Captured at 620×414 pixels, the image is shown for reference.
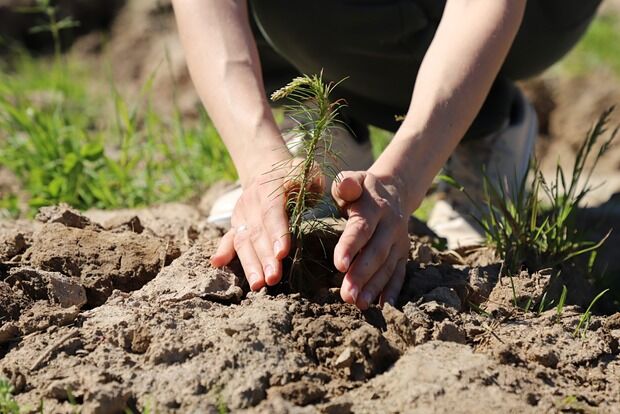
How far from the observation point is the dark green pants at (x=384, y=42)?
283 centimetres

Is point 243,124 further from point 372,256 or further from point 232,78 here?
point 372,256

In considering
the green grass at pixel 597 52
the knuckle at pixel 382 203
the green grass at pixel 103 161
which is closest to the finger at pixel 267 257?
the knuckle at pixel 382 203

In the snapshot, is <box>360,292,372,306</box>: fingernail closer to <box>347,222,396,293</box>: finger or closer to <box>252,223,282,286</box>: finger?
<box>347,222,396,293</box>: finger

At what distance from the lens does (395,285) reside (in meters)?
2.00

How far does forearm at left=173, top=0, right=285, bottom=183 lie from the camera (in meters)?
2.12

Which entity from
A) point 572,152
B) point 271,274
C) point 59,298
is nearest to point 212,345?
point 271,274

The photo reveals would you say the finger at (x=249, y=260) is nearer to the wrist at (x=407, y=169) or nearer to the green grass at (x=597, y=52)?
the wrist at (x=407, y=169)

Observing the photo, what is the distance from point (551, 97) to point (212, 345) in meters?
3.55

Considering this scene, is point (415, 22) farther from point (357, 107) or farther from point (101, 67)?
point (101, 67)

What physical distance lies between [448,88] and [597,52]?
137 inches

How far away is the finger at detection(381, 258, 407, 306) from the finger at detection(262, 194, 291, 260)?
0.24 meters

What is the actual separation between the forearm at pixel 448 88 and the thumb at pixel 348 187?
3.0 inches

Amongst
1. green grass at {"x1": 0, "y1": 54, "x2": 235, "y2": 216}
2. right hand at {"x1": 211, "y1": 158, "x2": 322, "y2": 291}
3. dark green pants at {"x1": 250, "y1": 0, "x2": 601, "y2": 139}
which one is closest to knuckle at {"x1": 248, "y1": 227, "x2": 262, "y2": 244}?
right hand at {"x1": 211, "y1": 158, "x2": 322, "y2": 291}

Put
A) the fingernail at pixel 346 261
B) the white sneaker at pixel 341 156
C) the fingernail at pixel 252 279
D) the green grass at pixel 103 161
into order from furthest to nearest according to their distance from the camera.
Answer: the green grass at pixel 103 161, the white sneaker at pixel 341 156, the fingernail at pixel 252 279, the fingernail at pixel 346 261
